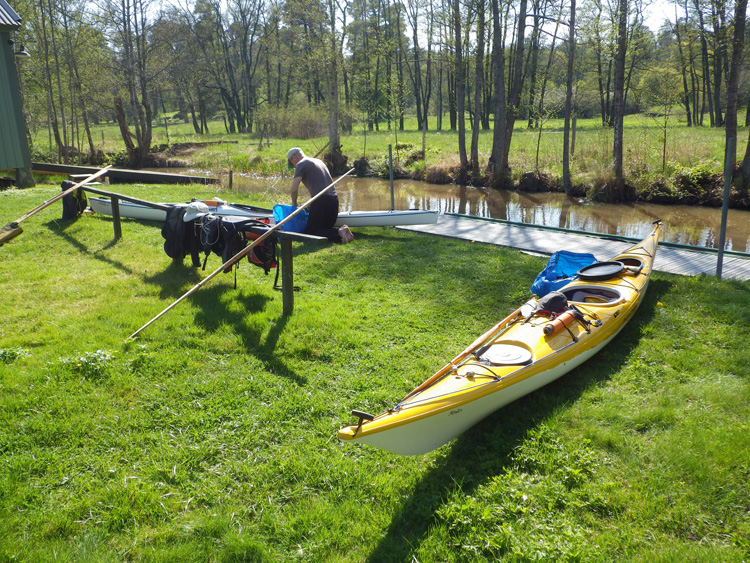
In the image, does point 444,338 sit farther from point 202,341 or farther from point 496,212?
point 496,212

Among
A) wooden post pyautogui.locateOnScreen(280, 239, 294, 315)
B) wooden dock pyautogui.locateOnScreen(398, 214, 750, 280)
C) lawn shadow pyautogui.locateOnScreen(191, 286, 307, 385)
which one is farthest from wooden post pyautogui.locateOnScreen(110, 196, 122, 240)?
wooden dock pyautogui.locateOnScreen(398, 214, 750, 280)

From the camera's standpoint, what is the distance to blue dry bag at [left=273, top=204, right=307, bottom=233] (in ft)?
26.2

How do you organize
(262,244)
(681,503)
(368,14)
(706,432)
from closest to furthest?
(681,503) < (706,432) < (262,244) < (368,14)

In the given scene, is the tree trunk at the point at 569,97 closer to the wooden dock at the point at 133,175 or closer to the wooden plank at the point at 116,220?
the wooden dock at the point at 133,175

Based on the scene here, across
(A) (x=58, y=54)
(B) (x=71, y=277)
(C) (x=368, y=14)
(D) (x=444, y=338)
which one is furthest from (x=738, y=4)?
(C) (x=368, y=14)

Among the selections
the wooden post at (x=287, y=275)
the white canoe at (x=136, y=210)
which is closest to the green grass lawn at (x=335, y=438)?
the wooden post at (x=287, y=275)

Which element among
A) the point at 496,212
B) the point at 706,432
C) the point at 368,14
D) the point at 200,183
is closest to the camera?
the point at 706,432

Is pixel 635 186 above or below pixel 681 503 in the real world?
above

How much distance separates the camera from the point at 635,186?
1384 cm

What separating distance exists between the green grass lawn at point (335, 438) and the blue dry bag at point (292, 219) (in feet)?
7.84

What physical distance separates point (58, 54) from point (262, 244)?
67.1 ft

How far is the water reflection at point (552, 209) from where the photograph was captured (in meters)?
10.3

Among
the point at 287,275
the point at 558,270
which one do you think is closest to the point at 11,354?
the point at 287,275

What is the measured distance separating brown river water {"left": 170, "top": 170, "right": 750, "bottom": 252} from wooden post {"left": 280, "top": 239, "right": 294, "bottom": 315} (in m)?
5.92
